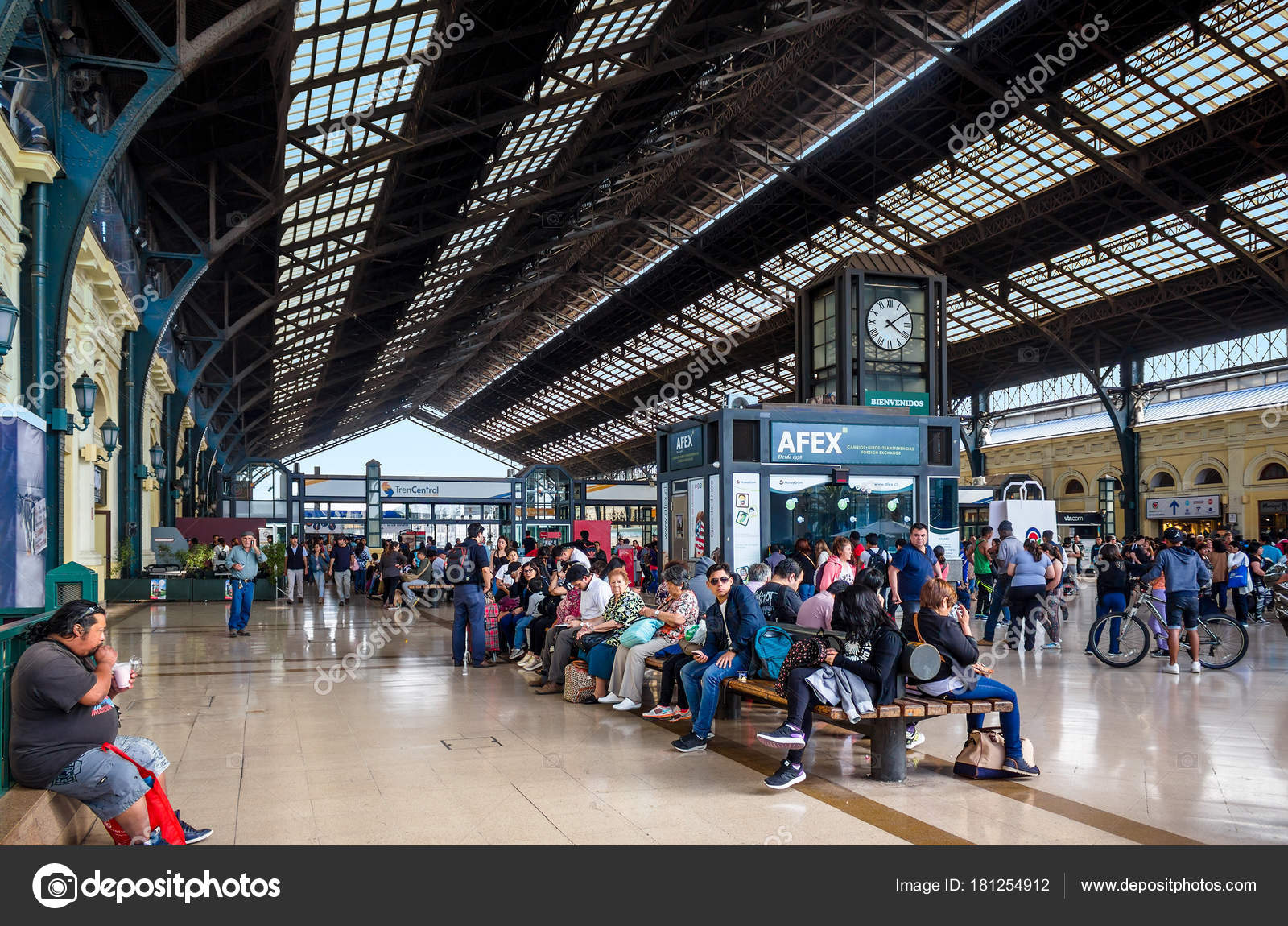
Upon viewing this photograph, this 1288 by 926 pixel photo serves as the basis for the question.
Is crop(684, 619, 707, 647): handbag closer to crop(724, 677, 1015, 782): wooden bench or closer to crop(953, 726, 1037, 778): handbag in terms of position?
crop(724, 677, 1015, 782): wooden bench

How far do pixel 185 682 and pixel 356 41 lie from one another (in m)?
9.68

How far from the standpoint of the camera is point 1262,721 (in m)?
7.34

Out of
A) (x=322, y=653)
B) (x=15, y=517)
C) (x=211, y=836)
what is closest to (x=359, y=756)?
(x=211, y=836)

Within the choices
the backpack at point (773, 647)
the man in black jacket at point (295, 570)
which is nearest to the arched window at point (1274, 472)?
the man in black jacket at point (295, 570)

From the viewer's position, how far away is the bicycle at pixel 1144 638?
10078mm

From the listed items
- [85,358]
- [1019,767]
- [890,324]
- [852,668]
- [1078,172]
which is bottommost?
[1019,767]

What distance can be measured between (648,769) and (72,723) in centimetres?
312

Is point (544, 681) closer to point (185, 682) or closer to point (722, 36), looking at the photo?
point (185, 682)

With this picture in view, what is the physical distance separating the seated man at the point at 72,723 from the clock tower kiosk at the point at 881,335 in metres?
16.9

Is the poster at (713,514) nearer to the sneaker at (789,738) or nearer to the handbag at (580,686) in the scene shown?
the handbag at (580,686)

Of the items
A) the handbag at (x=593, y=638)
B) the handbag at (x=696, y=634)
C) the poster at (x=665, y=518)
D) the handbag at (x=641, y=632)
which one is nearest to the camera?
the handbag at (x=696, y=634)

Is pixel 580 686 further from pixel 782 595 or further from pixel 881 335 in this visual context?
pixel 881 335

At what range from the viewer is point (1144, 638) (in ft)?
33.7

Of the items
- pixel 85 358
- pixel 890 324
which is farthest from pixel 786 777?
pixel 890 324
